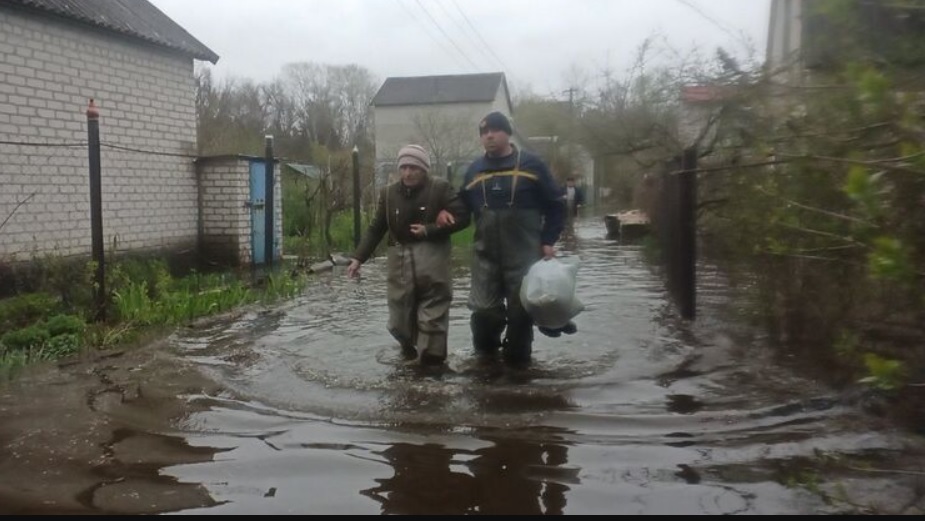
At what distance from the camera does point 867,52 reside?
3.98 metres

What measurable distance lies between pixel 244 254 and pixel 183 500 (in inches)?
371

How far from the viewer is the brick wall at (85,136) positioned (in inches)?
380

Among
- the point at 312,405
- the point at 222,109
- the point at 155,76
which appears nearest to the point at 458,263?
the point at 155,76

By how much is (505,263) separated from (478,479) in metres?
2.39

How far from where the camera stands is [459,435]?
4.71 meters

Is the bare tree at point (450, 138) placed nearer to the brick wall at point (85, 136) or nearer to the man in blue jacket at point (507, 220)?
the brick wall at point (85, 136)

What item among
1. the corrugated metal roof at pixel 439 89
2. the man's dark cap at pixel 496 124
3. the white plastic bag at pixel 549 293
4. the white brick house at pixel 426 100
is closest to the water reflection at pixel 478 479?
the white plastic bag at pixel 549 293

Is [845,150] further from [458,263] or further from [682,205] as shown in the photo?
[458,263]

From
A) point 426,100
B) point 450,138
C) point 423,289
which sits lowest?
point 423,289

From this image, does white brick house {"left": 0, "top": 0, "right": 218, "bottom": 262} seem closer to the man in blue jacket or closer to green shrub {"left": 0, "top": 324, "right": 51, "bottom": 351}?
green shrub {"left": 0, "top": 324, "right": 51, "bottom": 351}

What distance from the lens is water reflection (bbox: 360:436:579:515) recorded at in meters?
3.70

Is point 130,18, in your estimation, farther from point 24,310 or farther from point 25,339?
point 25,339

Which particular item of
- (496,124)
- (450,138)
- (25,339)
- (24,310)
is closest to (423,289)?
(496,124)

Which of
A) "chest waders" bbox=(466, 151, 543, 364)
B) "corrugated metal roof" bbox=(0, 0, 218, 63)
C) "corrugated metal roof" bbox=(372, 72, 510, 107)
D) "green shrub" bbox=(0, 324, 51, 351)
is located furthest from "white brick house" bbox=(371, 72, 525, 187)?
"chest waders" bbox=(466, 151, 543, 364)
